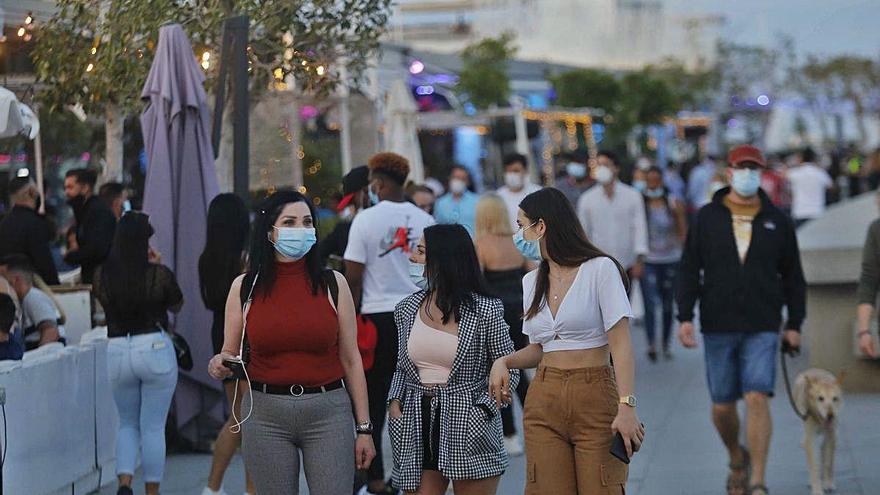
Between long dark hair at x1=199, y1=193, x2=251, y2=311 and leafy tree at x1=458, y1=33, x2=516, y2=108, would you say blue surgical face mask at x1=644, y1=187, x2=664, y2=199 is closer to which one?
long dark hair at x1=199, y1=193, x2=251, y2=311

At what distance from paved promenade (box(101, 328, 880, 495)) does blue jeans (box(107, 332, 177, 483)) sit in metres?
1.00

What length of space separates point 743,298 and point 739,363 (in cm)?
37

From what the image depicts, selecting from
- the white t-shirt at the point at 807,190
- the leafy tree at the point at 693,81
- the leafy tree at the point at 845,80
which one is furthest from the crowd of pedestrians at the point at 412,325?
the leafy tree at the point at 845,80

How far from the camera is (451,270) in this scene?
6.08m

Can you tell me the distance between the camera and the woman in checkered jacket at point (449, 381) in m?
6.00

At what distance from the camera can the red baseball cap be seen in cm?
804

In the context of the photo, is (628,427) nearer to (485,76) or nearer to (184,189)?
(184,189)

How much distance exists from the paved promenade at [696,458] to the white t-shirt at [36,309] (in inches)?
43.5

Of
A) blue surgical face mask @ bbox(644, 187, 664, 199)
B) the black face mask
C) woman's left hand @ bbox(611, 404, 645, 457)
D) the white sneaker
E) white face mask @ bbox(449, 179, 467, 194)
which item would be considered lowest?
the white sneaker

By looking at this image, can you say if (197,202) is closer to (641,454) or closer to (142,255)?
(142,255)

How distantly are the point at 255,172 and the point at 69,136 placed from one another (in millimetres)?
1608

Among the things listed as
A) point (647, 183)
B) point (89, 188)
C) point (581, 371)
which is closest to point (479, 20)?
point (647, 183)

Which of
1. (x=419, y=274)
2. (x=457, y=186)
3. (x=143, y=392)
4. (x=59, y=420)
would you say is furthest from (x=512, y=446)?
(x=457, y=186)

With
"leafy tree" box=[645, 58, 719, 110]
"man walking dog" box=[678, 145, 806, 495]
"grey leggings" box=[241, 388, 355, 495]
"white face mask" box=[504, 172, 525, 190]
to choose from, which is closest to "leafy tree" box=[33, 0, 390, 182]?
"white face mask" box=[504, 172, 525, 190]
